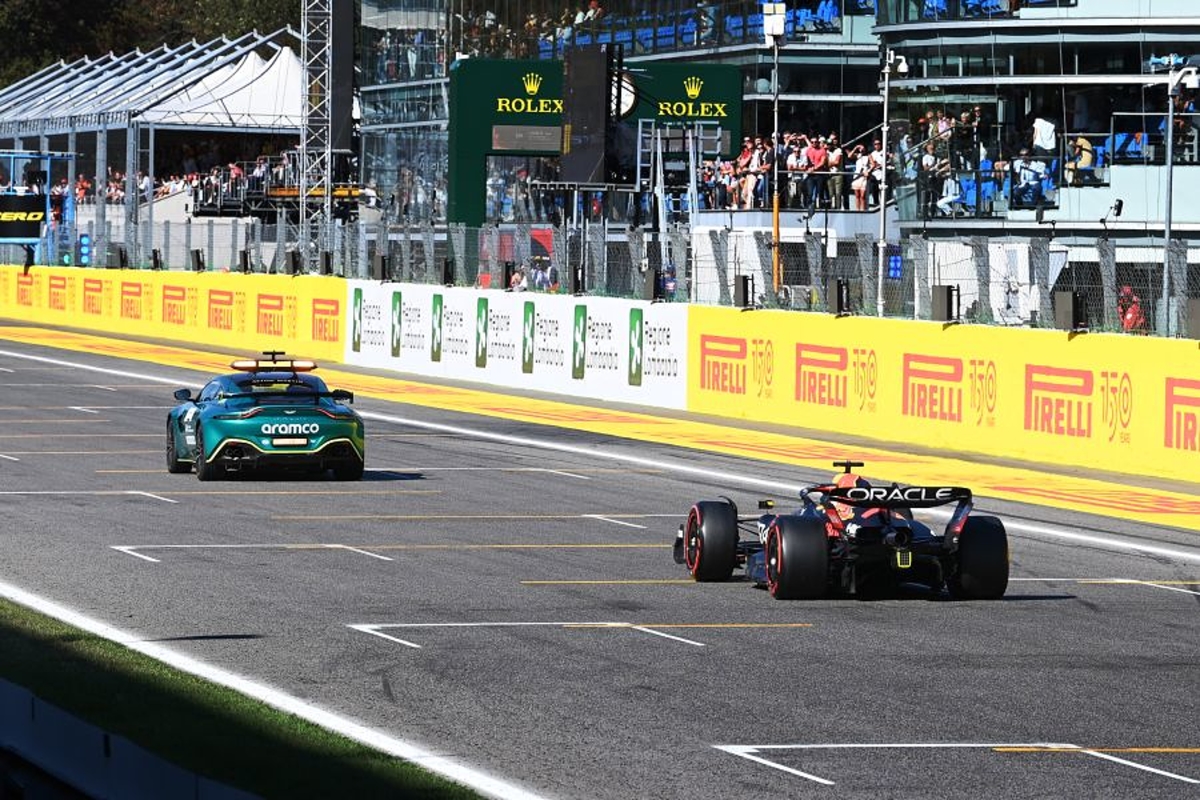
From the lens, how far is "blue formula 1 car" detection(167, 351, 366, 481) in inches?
922

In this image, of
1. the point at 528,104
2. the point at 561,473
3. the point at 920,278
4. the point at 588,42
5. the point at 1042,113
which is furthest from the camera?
the point at 588,42

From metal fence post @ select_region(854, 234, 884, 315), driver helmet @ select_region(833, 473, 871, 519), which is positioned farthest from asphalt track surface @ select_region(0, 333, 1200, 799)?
metal fence post @ select_region(854, 234, 884, 315)

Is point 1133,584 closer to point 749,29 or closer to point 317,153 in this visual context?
point 749,29

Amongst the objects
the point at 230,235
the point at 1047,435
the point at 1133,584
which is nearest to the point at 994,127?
the point at 230,235

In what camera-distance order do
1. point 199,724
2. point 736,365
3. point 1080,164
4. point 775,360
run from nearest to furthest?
point 199,724 < point 775,360 < point 736,365 < point 1080,164

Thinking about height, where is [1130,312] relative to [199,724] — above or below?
above

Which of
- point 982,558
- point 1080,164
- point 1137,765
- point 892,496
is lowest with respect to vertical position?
point 1137,765

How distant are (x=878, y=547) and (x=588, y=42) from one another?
4777 centimetres

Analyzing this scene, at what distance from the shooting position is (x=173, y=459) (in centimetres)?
2450

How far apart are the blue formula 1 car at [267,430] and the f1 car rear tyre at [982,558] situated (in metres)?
9.18

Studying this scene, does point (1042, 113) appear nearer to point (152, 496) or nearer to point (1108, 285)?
point (1108, 285)

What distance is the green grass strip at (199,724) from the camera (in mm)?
9586

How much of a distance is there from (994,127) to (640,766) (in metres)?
36.8

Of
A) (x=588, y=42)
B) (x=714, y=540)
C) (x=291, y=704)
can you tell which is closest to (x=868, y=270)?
(x=714, y=540)
